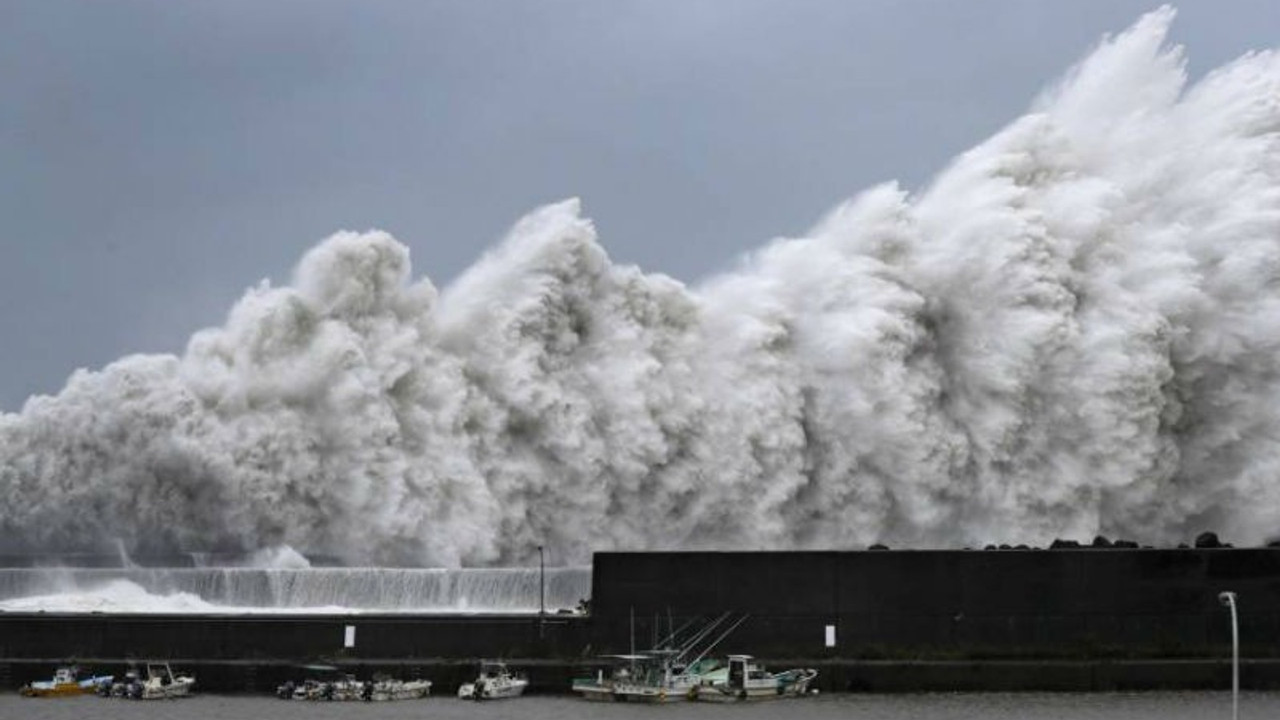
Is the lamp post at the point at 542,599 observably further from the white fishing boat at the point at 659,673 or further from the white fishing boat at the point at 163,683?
the white fishing boat at the point at 163,683

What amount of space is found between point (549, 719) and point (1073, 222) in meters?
19.3

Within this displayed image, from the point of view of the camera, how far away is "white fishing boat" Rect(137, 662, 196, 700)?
99.8ft

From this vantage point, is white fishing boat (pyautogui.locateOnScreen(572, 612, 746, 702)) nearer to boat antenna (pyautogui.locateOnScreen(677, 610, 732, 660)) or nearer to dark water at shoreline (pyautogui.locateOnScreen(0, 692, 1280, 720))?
boat antenna (pyautogui.locateOnScreen(677, 610, 732, 660))

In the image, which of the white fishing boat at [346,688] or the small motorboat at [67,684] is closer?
the white fishing boat at [346,688]

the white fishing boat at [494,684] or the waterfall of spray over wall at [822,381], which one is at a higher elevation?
the waterfall of spray over wall at [822,381]

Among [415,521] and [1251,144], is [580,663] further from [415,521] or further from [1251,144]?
[1251,144]

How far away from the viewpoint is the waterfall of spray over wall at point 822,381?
3994 cm

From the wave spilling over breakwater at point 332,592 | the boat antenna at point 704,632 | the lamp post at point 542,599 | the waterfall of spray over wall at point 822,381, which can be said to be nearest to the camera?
the boat antenna at point 704,632

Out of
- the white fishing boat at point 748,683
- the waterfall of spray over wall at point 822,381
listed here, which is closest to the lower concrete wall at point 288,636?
the white fishing boat at point 748,683

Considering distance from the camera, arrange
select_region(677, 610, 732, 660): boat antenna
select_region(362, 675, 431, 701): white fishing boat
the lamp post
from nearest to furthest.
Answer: select_region(362, 675, 431, 701): white fishing boat → select_region(677, 610, 732, 660): boat antenna → the lamp post

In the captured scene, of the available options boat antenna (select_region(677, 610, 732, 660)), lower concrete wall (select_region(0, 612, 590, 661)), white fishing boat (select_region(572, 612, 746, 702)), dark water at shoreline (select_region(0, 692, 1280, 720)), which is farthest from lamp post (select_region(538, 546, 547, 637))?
boat antenna (select_region(677, 610, 732, 660))

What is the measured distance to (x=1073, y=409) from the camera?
41.3m

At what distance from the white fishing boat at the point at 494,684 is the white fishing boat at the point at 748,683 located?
264cm

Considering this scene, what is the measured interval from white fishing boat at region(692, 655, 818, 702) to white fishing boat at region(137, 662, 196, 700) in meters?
7.71
